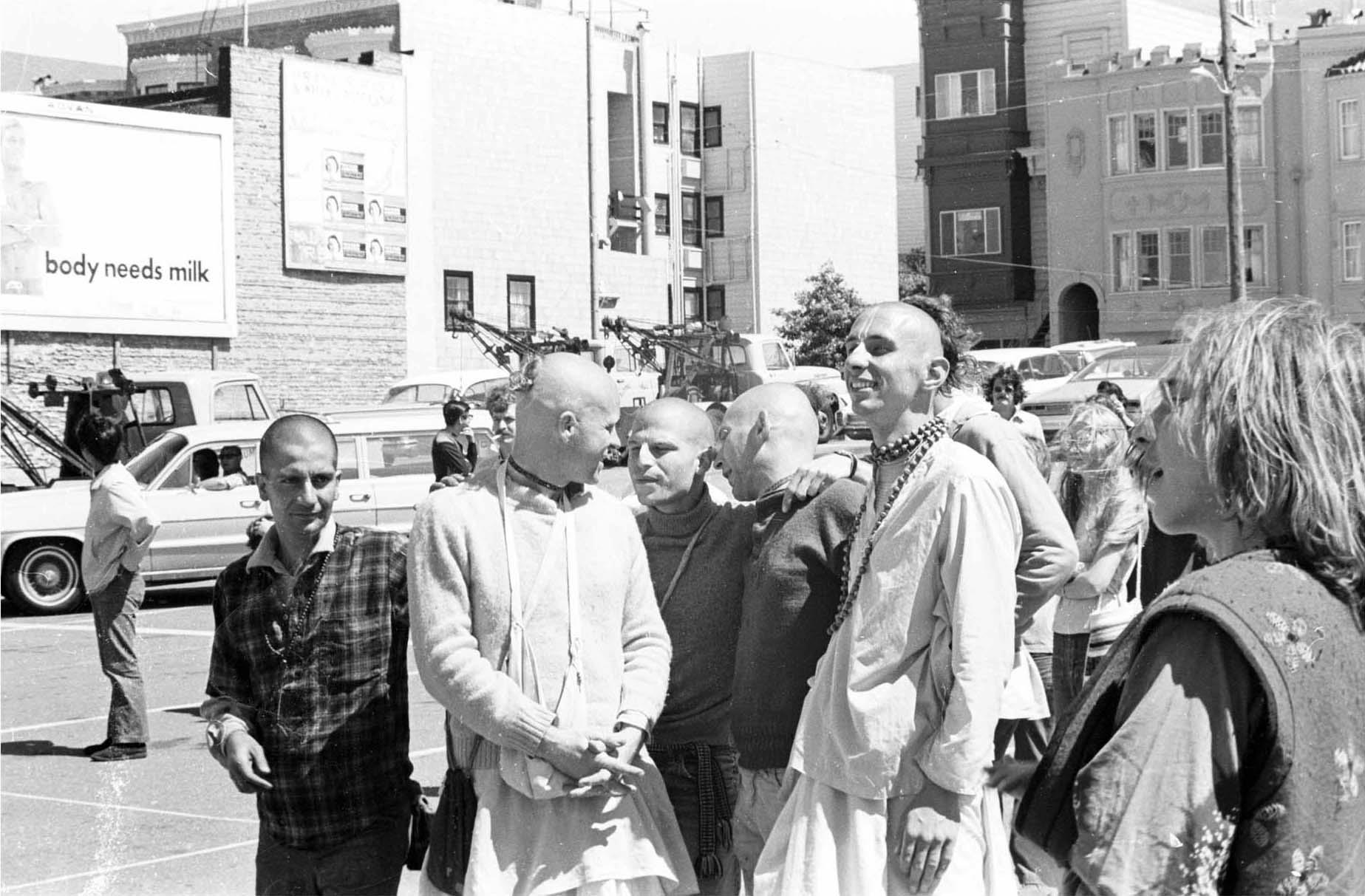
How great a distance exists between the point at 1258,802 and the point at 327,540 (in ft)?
9.26

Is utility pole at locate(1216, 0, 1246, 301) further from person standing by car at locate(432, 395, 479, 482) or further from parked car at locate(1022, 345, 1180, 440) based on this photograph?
person standing by car at locate(432, 395, 479, 482)

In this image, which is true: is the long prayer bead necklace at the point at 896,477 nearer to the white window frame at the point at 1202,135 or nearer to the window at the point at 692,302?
the white window frame at the point at 1202,135

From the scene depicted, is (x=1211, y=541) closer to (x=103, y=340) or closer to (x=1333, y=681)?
(x=1333, y=681)

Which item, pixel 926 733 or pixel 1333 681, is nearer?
pixel 1333 681

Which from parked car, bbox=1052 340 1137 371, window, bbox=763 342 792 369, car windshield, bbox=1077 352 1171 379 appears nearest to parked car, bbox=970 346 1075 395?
parked car, bbox=1052 340 1137 371

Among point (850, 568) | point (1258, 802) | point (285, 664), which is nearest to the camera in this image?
point (1258, 802)

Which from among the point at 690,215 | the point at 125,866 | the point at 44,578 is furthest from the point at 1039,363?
the point at 125,866

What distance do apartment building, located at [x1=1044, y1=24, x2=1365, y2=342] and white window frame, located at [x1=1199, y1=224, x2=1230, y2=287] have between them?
0.04 meters

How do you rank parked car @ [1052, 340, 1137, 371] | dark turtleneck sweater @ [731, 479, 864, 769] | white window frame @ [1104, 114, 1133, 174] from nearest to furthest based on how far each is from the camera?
dark turtleneck sweater @ [731, 479, 864, 769] → parked car @ [1052, 340, 1137, 371] → white window frame @ [1104, 114, 1133, 174]

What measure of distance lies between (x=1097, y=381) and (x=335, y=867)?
2929 cm

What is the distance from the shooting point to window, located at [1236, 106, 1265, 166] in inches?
2142

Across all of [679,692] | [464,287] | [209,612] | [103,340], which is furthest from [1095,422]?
[464,287]

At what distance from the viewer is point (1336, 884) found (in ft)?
7.36

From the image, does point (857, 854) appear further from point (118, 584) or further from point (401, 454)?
point (401, 454)
